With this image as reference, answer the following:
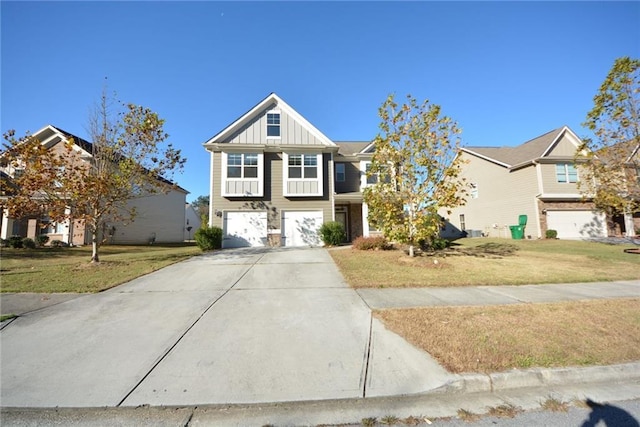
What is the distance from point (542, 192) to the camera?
19.4 metres

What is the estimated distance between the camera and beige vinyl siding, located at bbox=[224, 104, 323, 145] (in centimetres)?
1669

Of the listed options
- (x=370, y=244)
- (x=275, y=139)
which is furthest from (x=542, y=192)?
(x=275, y=139)

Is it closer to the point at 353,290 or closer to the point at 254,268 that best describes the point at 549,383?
the point at 353,290

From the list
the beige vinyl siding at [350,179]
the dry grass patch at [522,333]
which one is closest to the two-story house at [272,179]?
the beige vinyl siding at [350,179]

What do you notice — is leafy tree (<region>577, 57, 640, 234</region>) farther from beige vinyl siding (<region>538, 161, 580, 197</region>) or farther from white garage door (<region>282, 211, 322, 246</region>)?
white garage door (<region>282, 211, 322, 246</region>)

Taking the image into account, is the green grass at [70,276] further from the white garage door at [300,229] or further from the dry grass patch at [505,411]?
the dry grass patch at [505,411]

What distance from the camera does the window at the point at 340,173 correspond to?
61.6 feet

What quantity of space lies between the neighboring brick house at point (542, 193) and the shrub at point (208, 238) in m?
17.5

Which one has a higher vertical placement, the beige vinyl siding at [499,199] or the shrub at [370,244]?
the beige vinyl siding at [499,199]

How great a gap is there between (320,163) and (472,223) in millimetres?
17693

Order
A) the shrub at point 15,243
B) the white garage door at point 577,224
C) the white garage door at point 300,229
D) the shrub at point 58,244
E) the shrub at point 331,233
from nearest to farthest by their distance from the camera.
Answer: the shrub at point 15,243, the shrub at point 331,233, the white garage door at point 300,229, the shrub at point 58,244, the white garage door at point 577,224

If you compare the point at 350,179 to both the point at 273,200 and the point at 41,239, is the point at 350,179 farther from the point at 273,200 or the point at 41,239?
the point at 41,239

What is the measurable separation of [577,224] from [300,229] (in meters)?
21.0

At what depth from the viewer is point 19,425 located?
2.56 meters
